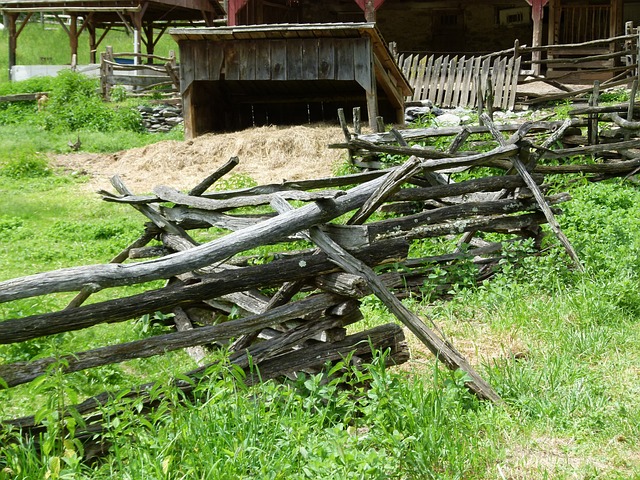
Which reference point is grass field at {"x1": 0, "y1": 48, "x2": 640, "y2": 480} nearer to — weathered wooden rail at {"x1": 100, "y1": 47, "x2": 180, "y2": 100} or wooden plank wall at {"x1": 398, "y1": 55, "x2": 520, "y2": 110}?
wooden plank wall at {"x1": 398, "y1": 55, "x2": 520, "y2": 110}

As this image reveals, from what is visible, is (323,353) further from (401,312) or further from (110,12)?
(110,12)

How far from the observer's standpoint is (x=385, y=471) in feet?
12.5

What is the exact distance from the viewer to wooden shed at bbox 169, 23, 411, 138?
1397 centimetres

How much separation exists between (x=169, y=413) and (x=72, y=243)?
233 inches

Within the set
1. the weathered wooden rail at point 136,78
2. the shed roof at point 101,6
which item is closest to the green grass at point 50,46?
the shed roof at point 101,6

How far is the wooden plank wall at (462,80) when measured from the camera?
19.8 meters

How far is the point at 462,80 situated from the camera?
66.4ft

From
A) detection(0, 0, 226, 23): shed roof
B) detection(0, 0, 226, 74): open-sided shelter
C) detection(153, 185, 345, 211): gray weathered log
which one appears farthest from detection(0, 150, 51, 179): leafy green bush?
detection(0, 0, 226, 23): shed roof

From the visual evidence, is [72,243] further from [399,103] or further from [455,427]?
[399,103]

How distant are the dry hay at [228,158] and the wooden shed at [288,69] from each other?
93 centimetres

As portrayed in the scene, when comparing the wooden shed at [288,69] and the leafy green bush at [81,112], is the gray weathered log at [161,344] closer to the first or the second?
the wooden shed at [288,69]

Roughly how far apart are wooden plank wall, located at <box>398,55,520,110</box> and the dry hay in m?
6.20

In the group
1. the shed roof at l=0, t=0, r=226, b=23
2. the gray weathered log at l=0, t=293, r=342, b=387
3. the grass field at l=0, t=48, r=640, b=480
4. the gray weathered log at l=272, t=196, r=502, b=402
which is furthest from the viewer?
the shed roof at l=0, t=0, r=226, b=23

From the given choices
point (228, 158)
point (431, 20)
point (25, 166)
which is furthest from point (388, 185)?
point (431, 20)
